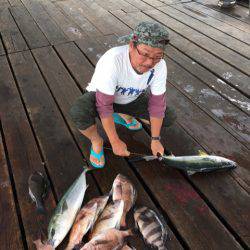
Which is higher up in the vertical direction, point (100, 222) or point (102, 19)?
point (100, 222)

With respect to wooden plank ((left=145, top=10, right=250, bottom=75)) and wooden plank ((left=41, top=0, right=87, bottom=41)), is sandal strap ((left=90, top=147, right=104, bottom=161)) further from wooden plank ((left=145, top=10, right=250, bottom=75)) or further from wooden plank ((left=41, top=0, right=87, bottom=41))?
wooden plank ((left=41, top=0, right=87, bottom=41))

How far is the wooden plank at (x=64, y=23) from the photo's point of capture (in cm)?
494

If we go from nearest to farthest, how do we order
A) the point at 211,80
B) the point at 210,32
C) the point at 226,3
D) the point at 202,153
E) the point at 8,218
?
1. the point at 8,218
2. the point at 202,153
3. the point at 211,80
4. the point at 210,32
5. the point at 226,3

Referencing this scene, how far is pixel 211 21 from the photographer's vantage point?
17.8ft

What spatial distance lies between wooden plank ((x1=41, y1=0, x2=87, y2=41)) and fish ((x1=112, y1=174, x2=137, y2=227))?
307 cm

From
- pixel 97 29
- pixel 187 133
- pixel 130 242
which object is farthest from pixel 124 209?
pixel 97 29

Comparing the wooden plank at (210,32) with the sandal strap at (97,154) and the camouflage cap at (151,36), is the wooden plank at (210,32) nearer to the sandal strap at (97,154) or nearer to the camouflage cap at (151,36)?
the camouflage cap at (151,36)

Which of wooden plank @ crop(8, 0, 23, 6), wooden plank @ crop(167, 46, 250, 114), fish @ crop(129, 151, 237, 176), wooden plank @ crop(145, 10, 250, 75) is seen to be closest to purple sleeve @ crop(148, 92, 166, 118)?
fish @ crop(129, 151, 237, 176)

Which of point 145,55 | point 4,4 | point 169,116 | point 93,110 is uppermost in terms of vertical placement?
point 145,55

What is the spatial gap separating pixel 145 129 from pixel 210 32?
2.70 meters

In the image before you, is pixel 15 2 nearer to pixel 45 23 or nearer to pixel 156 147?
pixel 45 23

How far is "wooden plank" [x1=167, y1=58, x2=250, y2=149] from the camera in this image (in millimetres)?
3082

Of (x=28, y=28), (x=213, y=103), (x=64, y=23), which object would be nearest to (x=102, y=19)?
(x=64, y=23)

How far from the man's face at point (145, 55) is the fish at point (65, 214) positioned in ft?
3.10
